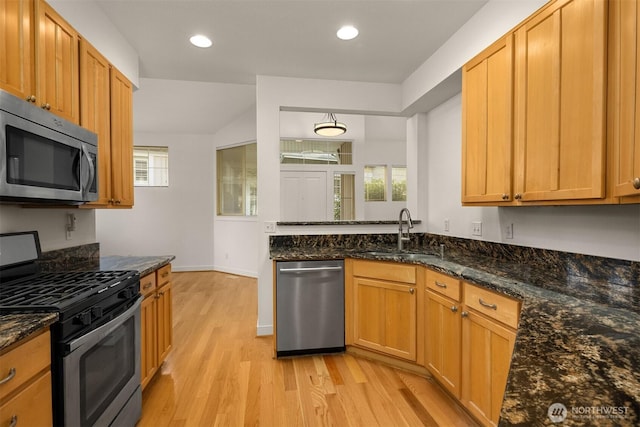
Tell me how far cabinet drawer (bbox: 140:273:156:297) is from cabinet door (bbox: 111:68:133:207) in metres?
0.64

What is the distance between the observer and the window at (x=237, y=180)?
5977 millimetres

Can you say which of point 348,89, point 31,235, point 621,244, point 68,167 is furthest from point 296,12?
point 621,244

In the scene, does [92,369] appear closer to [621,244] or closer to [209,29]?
[209,29]

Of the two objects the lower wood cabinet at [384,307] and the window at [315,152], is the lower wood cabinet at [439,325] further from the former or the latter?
the window at [315,152]

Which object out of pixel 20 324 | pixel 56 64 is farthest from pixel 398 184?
pixel 20 324

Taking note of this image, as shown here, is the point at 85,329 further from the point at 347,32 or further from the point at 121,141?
the point at 347,32

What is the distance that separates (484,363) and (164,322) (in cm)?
222

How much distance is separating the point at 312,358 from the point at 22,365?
203 centimetres

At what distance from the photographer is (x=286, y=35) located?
2.46m

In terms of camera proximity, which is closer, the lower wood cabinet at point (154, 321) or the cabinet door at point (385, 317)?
the lower wood cabinet at point (154, 321)

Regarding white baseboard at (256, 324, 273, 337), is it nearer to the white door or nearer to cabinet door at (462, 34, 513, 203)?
cabinet door at (462, 34, 513, 203)

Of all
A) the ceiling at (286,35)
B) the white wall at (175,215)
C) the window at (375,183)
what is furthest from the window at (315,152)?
the ceiling at (286,35)

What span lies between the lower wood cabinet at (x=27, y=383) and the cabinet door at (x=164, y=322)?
3.73 ft

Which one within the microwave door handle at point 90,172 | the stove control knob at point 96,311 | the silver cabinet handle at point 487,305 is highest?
the microwave door handle at point 90,172
